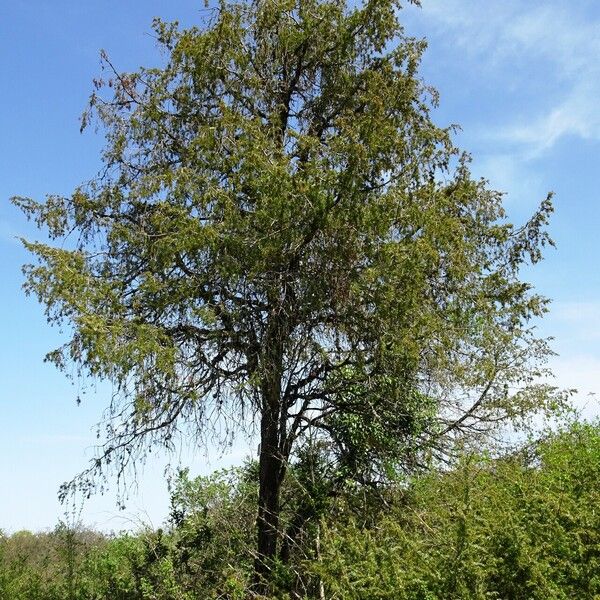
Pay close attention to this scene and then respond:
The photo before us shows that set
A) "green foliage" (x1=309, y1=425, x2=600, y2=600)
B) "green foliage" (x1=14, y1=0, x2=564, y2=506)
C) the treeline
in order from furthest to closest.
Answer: "green foliage" (x1=14, y1=0, x2=564, y2=506) → the treeline → "green foliage" (x1=309, y1=425, x2=600, y2=600)

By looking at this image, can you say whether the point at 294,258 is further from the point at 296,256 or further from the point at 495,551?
the point at 495,551

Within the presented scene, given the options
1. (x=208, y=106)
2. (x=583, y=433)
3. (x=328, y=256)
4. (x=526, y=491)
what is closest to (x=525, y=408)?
(x=583, y=433)

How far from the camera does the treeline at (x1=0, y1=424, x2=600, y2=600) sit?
21.9ft

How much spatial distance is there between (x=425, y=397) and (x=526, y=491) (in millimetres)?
Answer: 4490

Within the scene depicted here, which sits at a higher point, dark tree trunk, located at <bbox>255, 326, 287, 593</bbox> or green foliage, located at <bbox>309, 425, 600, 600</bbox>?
dark tree trunk, located at <bbox>255, 326, 287, 593</bbox>

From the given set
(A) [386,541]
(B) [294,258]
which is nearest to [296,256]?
(B) [294,258]

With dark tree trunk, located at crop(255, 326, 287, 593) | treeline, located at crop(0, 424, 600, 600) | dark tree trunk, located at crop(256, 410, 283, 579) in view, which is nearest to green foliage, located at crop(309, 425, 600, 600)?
treeline, located at crop(0, 424, 600, 600)

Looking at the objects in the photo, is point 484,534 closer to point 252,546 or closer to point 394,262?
point 394,262

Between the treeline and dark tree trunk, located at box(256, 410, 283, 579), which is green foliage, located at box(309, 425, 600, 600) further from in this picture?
dark tree trunk, located at box(256, 410, 283, 579)

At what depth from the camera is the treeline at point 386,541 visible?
666 centimetres

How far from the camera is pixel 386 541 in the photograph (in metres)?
7.57

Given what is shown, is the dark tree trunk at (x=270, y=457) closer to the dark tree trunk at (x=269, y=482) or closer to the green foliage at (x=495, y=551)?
the dark tree trunk at (x=269, y=482)

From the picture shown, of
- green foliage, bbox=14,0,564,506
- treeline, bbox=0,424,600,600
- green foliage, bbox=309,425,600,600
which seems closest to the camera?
green foliage, bbox=309,425,600,600

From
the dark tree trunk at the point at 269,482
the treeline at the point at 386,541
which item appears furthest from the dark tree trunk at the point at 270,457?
the treeline at the point at 386,541
